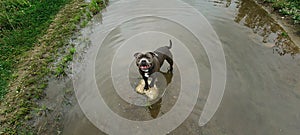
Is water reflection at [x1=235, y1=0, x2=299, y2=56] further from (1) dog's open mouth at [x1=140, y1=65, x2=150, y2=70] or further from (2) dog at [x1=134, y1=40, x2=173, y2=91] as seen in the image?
(1) dog's open mouth at [x1=140, y1=65, x2=150, y2=70]

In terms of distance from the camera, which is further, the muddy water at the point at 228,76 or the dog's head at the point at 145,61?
the muddy water at the point at 228,76

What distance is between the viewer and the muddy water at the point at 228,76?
5.09m

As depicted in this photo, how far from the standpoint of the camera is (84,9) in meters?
10.9

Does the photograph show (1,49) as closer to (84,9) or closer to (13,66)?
(13,66)

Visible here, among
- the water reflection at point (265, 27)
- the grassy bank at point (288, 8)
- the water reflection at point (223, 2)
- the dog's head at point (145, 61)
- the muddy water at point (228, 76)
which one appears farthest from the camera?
the water reflection at point (223, 2)

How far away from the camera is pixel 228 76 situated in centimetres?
632

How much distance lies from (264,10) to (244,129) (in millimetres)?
7024

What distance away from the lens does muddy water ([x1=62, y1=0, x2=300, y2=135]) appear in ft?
16.7

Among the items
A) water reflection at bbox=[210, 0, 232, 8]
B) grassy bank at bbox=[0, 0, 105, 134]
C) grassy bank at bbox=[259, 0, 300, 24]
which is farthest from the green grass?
grassy bank at bbox=[259, 0, 300, 24]

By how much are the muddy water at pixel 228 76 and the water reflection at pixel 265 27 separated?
0.12 ft

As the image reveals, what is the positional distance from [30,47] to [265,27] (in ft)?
31.2

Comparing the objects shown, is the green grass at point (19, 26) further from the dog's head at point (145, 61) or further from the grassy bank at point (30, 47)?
the dog's head at point (145, 61)

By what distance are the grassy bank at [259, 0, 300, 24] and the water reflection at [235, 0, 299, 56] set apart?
1.77ft

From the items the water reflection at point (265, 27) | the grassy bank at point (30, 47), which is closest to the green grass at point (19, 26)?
the grassy bank at point (30, 47)
